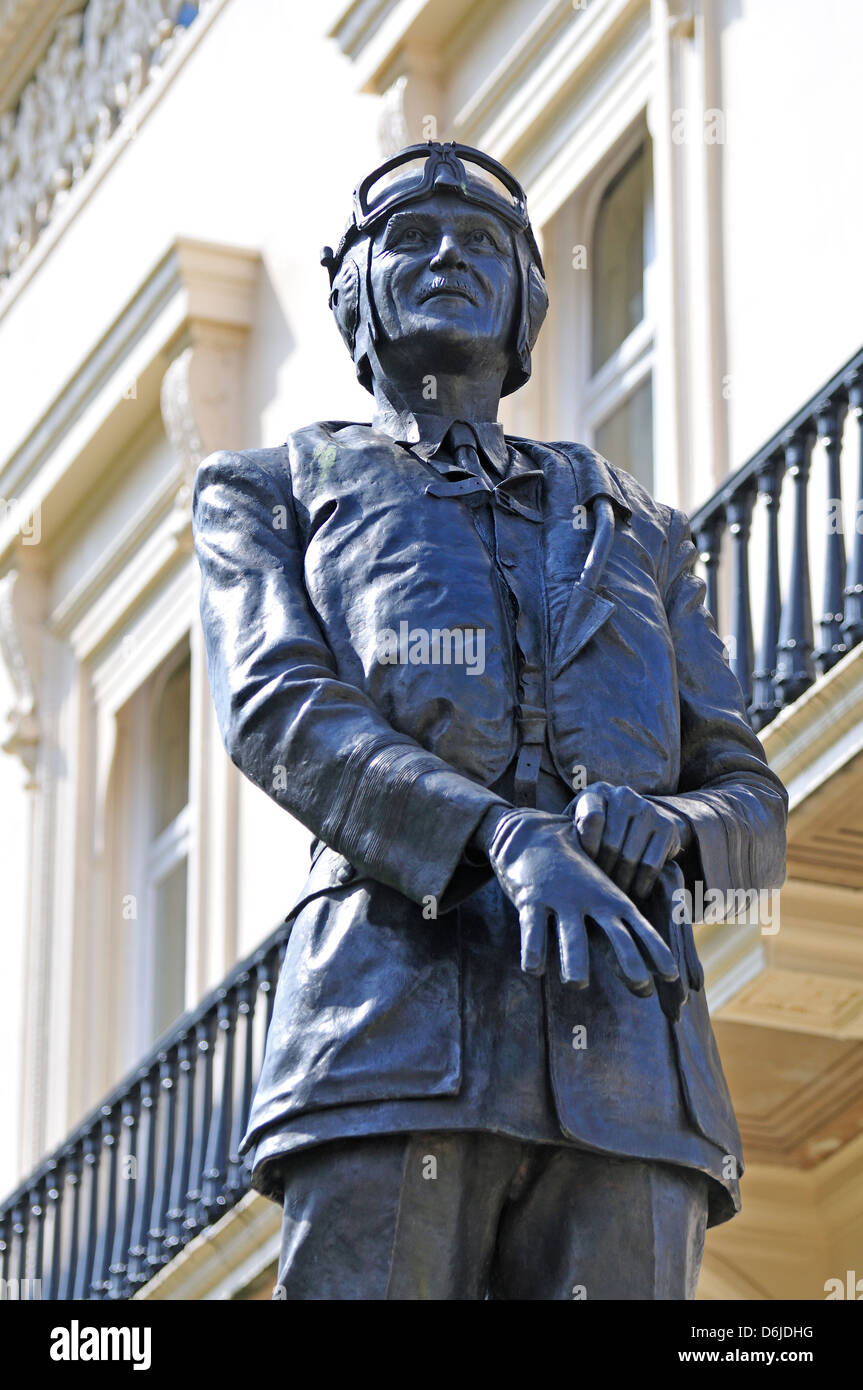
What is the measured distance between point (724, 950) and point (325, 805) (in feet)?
20.1

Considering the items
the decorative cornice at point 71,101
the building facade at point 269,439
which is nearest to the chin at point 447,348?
the building facade at point 269,439

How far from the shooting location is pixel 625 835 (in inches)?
150

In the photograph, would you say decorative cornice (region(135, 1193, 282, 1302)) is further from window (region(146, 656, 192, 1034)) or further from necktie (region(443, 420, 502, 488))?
necktie (region(443, 420, 502, 488))

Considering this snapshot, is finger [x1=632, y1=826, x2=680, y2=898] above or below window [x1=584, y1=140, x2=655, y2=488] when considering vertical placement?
below

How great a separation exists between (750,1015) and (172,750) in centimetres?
794

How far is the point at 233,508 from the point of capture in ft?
14.1

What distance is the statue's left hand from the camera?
3.80 meters

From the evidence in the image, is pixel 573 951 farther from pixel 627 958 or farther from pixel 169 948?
pixel 169 948

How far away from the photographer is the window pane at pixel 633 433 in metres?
13.2

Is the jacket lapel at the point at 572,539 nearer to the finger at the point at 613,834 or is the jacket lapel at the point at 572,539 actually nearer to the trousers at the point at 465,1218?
the finger at the point at 613,834

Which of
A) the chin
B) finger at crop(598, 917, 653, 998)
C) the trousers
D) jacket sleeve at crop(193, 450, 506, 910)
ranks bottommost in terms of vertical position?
the trousers

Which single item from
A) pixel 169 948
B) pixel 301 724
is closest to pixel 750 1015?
pixel 301 724

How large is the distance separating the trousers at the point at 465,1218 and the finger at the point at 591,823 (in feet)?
1.15

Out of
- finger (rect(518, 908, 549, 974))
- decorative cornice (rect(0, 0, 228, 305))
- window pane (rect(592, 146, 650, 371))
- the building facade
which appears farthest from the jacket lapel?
decorative cornice (rect(0, 0, 228, 305))
